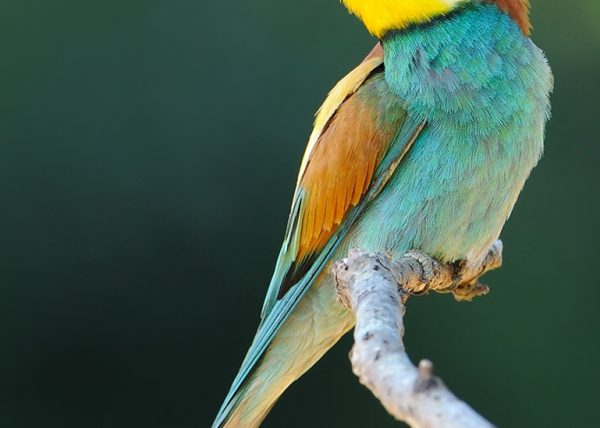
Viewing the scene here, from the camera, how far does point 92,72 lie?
3092 mm

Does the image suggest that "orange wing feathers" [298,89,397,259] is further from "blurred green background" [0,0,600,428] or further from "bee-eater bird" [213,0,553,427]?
"blurred green background" [0,0,600,428]

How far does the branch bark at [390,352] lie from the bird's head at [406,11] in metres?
0.45

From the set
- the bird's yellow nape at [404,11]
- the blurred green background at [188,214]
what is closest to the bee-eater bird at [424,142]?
the bird's yellow nape at [404,11]

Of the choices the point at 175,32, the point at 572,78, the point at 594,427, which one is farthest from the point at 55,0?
the point at 594,427

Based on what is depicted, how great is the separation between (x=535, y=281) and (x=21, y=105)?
166 centimetres

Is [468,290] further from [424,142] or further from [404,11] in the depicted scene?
[404,11]

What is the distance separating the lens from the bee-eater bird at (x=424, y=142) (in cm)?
183

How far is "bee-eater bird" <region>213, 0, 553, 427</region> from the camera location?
183 cm

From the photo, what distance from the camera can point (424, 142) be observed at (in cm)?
184

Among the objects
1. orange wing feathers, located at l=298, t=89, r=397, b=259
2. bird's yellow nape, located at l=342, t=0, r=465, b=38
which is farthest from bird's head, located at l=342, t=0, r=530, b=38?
orange wing feathers, located at l=298, t=89, r=397, b=259

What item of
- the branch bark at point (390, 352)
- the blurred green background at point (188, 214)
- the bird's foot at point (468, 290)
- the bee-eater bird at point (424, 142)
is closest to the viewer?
the branch bark at point (390, 352)

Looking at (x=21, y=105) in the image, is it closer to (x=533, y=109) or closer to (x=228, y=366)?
(x=228, y=366)

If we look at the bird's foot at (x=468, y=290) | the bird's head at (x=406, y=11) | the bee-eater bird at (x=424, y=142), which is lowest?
the bird's foot at (x=468, y=290)

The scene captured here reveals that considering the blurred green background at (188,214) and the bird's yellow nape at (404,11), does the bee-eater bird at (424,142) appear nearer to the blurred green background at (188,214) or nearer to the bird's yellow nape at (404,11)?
the bird's yellow nape at (404,11)
